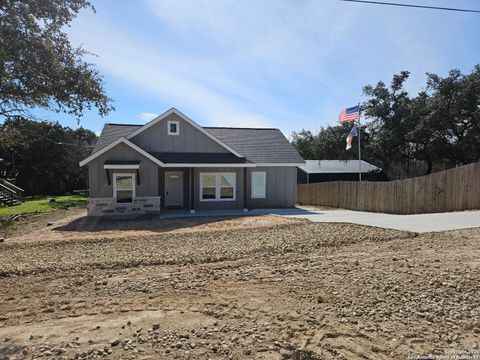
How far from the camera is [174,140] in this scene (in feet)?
65.0

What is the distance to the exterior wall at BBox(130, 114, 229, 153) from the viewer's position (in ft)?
63.8

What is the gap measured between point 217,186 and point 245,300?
1458cm

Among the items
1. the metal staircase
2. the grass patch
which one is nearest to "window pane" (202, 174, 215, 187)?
the grass patch

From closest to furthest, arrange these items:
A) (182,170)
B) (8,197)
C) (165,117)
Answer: (165,117), (182,170), (8,197)

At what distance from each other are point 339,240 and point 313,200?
53.9 ft

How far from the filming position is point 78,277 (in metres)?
7.09

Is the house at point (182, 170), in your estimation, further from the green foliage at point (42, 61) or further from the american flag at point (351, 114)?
the green foliage at point (42, 61)

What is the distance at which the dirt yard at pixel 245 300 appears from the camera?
4.11m

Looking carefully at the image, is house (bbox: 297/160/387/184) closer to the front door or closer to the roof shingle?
the roof shingle

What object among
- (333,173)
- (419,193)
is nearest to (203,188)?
(419,193)

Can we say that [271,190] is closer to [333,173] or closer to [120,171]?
[120,171]

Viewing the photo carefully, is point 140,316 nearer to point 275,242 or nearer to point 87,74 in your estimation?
point 87,74

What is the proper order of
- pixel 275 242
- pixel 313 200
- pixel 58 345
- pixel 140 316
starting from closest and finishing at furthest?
1. pixel 58 345
2. pixel 140 316
3. pixel 275 242
4. pixel 313 200

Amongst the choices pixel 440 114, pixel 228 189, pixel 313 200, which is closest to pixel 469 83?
pixel 440 114
